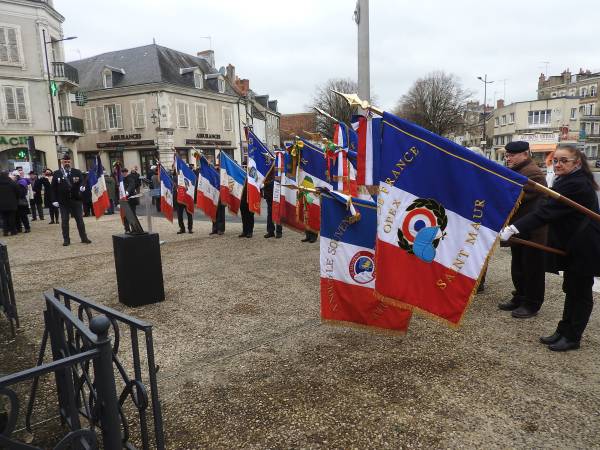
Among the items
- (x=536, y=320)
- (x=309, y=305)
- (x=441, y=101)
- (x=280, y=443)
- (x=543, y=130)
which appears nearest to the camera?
(x=280, y=443)

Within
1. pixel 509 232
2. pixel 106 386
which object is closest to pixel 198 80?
pixel 509 232

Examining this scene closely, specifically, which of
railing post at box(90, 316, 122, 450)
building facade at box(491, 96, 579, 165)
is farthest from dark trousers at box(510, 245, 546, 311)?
building facade at box(491, 96, 579, 165)

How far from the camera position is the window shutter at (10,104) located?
25466 mm

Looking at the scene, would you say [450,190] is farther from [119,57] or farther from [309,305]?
[119,57]

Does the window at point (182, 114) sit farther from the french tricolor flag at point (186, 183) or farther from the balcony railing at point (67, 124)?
the french tricolor flag at point (186, 183)

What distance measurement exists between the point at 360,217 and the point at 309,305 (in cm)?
216

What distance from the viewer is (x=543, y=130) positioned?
58.6 metres

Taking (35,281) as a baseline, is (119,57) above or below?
above

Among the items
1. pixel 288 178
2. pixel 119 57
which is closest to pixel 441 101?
pixel 119 57

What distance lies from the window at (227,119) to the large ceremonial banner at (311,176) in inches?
1328

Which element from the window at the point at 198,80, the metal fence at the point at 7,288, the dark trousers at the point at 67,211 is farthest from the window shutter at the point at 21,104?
the metal fence at the point at 7,288

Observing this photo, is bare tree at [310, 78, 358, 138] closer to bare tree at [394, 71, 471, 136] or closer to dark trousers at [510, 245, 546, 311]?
bare tree at [394, 71, 471, 136]

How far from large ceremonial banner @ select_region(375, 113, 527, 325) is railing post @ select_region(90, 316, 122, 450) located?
1991 mm

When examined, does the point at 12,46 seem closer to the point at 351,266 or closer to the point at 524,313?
the point at 351,266
